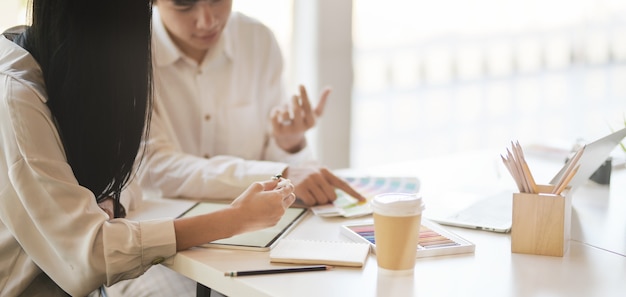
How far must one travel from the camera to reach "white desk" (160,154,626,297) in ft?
3.66

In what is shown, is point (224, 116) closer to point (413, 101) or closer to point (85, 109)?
point (85, 109)

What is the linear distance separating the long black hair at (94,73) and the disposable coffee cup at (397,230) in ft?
1.59

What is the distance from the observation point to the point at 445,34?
3467 millimetres

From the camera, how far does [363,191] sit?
172 centimetres

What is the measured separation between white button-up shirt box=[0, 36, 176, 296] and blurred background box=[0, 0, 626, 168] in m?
1.32

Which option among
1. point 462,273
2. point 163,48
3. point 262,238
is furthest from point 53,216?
point 163,48

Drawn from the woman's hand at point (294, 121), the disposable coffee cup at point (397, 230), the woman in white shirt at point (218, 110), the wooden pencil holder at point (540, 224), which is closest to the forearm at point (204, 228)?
the disposable coffee cup at point (397, 230)

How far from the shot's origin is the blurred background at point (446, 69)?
3041 mm

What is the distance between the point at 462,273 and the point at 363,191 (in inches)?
21.8

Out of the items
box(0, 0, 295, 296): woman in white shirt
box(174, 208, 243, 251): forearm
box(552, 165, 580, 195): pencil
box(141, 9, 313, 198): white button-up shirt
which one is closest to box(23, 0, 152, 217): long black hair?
box(0, 0, 295, 296): woman in white shirt

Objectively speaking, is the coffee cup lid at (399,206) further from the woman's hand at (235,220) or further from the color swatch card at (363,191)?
the color swatch card at (363,191)

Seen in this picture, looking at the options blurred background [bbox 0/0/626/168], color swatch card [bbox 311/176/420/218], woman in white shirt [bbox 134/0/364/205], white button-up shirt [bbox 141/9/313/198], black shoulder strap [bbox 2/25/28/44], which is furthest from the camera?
blurred background [bbox 0/0/626/168]

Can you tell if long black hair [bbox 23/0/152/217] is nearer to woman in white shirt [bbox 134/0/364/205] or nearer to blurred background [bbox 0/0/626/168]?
woman in white shirt [bbox 134/0/364/205]

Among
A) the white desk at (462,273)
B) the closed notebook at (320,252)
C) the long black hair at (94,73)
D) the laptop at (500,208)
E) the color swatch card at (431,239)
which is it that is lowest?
the white desk at (462,273)
